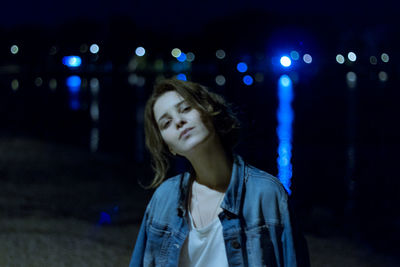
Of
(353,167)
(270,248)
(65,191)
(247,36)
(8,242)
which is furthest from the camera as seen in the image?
(247,36)

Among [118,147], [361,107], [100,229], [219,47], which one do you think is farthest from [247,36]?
[100,229]

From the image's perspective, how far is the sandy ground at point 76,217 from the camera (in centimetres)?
473

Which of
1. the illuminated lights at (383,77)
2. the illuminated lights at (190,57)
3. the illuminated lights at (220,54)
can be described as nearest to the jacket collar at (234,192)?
the illuminated lights at (383,77)

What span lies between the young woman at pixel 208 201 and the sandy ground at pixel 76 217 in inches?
85.4

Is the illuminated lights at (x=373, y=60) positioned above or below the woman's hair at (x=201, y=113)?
above

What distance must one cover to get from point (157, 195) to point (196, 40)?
10194cm

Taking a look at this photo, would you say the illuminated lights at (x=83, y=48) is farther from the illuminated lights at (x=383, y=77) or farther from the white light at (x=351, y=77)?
the illuminated lights at (x=383, y=77)

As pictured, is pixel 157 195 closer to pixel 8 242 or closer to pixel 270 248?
pixel 270 248

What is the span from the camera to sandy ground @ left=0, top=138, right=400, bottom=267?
473cm

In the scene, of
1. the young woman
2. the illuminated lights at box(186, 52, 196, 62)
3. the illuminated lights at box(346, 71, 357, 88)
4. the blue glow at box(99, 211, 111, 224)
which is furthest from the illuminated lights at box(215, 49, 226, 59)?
the young woman

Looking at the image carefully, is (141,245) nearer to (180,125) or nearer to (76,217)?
(180,125)

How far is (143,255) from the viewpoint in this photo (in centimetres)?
267

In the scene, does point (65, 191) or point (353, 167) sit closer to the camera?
point (65, 191)

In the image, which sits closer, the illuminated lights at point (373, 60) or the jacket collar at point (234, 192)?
the jacket collar at point (234, 192)
